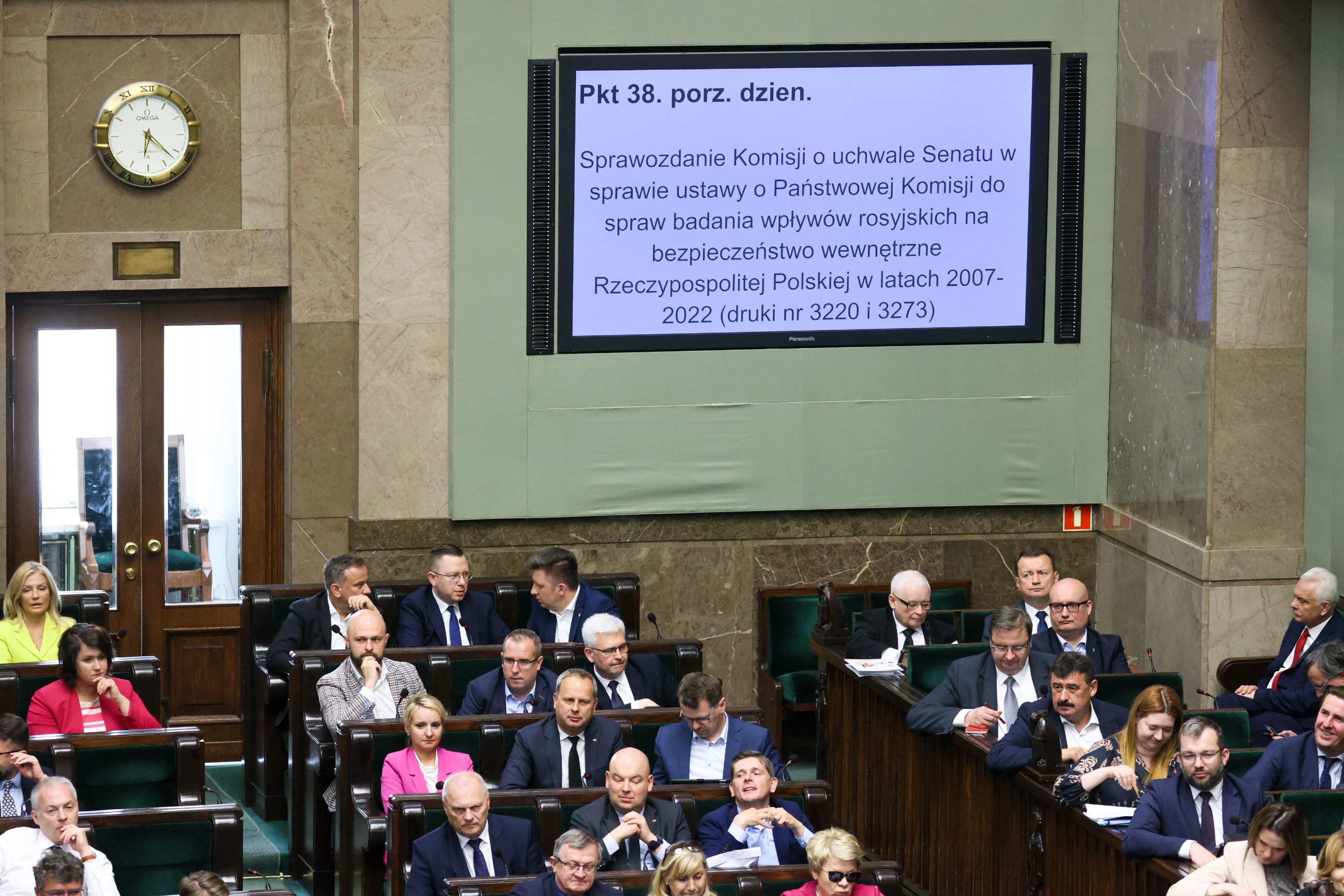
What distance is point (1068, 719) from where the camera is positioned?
6582mm

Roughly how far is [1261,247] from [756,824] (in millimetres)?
3984

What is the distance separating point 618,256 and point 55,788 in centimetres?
439

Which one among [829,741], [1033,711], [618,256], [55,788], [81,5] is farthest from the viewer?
[618,256]

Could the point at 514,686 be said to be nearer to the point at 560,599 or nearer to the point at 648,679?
the point at 648,679

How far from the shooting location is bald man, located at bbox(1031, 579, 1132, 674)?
24.8 ft

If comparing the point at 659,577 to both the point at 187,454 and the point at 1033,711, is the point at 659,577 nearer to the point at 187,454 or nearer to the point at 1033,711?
the point at 187,454

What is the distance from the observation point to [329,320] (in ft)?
30.2

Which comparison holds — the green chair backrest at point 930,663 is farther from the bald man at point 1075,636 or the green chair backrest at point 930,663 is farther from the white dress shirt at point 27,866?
the white dress shirt at point 27,866

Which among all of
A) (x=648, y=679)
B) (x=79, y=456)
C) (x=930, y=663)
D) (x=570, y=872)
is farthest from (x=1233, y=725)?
(x=79, y=456)

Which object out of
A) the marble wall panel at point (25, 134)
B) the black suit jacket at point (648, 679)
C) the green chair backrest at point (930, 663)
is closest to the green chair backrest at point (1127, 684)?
the green chair backrest at point (930, 663)

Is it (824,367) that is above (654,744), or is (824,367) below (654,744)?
above

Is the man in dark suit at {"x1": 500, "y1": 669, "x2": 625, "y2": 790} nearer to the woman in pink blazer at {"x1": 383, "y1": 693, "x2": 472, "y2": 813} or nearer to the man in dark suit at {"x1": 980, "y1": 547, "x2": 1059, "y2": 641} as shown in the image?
the woman in pink blazer at {"x1": 383, "y1": 693, "x2": 472, "y2": 813}

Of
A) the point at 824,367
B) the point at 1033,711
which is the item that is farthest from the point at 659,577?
the point at 1033,711

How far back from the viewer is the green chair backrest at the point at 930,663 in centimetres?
750
